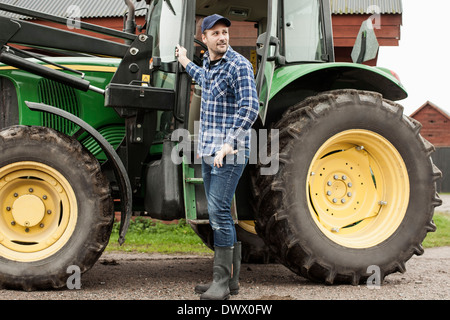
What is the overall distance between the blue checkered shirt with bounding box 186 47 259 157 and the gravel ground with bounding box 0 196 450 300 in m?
1.06

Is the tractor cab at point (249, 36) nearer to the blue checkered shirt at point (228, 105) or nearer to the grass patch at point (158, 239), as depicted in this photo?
the blue checkered shirt at point (228, 105)

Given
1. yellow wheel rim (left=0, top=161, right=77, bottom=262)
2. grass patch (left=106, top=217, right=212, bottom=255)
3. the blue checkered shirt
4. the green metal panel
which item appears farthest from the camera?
grass patch (left=106, top=217, right=212, bottom=255)

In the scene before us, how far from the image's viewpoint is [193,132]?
4320mm

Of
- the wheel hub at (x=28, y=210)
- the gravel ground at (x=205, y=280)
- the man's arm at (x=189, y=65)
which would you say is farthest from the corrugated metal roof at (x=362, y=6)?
the wheel hub at (x=28, y=210)

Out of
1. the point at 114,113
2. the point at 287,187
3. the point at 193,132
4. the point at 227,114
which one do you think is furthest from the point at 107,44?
the point at 287,187

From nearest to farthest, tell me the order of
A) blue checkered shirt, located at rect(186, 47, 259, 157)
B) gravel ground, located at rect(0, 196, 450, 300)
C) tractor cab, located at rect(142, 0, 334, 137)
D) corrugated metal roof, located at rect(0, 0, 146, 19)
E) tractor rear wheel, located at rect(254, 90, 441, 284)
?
1. blue checkered shirt, located at rect(186, 47, 259, 157)
2. gravel ground, located at rect(0, 196, 450, 300)
3. tractor rear wheel, located at rect(254, 90, 441, 284)
4. tractor cab, located at rect(142, 0, 334, 137)
5. corrugated metal roof, located at rect(0, 0, 146, 19)

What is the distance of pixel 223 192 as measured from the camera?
3.59 metres

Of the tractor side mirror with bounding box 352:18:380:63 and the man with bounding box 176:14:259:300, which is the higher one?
the tractor side mirror with bounding box 352:18:380:63

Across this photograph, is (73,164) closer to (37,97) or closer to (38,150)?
(38,150)

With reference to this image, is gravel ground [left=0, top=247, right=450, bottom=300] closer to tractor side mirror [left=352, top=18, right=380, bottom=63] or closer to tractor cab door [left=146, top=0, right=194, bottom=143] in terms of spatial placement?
tractor cab door [left=146, top=0, right=194, bottom=143]

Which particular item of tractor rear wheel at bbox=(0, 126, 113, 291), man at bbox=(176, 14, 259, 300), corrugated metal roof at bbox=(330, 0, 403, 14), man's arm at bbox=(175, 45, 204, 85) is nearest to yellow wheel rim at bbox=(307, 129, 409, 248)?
man at bbox=(176, 14, 259, 300)

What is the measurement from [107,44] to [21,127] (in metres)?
0.99

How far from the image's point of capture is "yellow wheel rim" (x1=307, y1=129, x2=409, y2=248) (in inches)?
168

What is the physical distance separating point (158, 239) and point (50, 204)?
3766 millimetres
